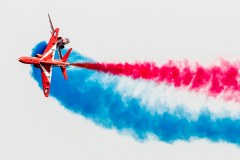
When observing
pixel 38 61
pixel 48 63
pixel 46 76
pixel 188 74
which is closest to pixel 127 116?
pixel 188 74

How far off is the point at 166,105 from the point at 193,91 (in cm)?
361

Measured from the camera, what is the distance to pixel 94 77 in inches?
1890

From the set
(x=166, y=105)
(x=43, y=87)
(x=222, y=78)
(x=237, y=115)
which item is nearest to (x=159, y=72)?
(x=166, y=105)

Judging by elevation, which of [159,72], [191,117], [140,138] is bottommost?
[140,138]

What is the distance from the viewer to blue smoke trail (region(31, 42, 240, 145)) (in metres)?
44.5

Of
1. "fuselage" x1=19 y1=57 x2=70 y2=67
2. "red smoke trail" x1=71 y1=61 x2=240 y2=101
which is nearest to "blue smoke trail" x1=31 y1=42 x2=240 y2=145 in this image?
"red smoke trail" x1=71 y1=61 x2=240 y2=101

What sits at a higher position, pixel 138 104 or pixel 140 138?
pixel 138 104

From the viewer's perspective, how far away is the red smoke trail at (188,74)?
44.0 m

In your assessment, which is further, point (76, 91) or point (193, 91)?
point (76, 91)

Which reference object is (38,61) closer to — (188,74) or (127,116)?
(127,116)

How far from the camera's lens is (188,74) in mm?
44531

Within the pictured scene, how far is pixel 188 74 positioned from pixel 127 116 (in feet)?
28.6

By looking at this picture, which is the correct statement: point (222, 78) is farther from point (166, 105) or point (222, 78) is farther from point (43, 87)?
point (43, 87)

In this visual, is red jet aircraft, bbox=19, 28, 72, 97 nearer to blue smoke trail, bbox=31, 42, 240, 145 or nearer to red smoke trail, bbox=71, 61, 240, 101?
red smoke trail, bbox=71, 61, 240, 101
